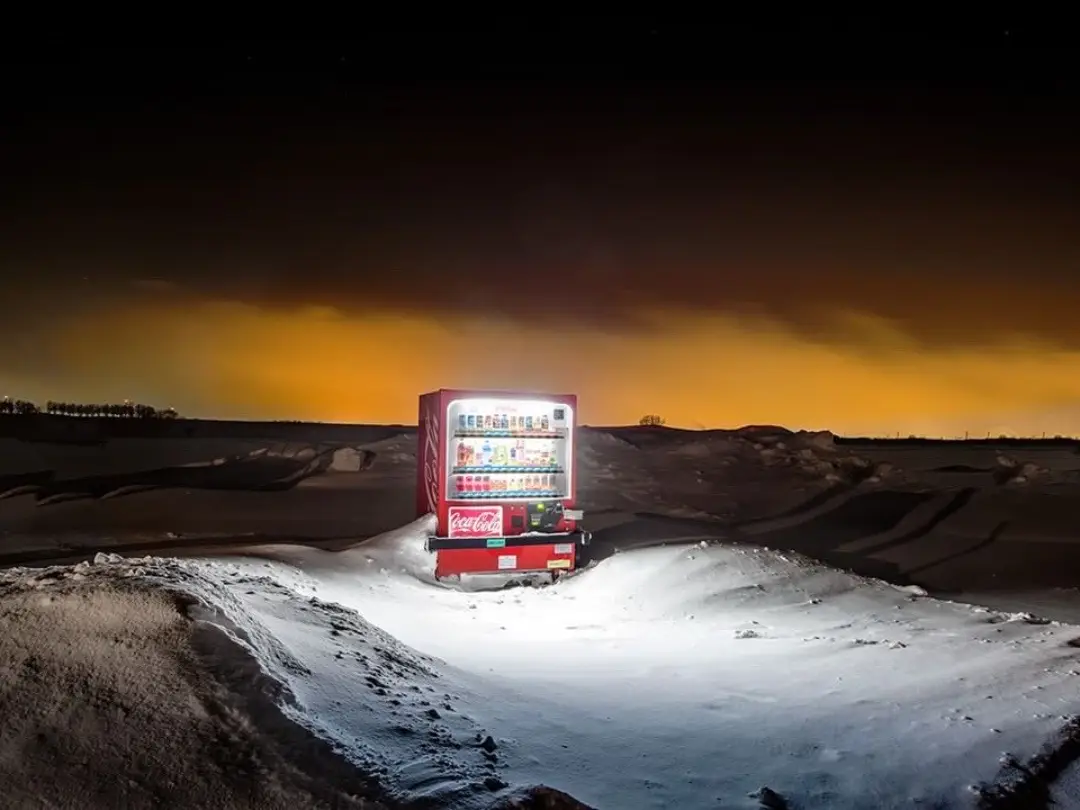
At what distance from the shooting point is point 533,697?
255 inches

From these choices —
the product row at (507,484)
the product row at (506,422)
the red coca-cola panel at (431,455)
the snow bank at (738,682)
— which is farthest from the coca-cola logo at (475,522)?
the product row at (506,422)

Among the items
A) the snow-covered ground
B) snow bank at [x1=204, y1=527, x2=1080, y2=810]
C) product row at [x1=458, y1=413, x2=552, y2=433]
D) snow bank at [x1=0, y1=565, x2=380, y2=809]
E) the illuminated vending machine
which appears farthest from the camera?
product row at [x1=458, y1=413, x2=552, y2=433]

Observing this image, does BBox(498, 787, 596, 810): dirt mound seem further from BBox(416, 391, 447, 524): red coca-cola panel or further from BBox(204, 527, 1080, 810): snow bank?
BBox(416, 391, 447, 524): red coca-cola panel

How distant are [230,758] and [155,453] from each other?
4172 cm

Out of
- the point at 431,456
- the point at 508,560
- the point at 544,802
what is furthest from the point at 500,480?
the point at 544,802

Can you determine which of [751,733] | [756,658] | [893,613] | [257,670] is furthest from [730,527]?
[257,670]

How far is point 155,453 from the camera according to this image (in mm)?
41906

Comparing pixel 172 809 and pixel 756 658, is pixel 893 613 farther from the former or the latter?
pixel 172 809

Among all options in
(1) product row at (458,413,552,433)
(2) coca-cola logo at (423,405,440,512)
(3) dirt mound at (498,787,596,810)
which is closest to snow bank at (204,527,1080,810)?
(3) dirt mound at (498,787,596,810)

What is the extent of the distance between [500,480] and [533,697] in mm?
8010

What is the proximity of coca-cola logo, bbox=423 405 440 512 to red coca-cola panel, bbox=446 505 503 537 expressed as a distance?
0.55m

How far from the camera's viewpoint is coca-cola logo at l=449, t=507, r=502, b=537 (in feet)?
44.9

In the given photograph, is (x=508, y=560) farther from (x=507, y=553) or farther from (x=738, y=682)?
(x=738, y=682)

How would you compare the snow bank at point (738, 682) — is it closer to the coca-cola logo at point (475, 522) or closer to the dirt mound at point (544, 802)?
the dirt mound at point (544, 802)
